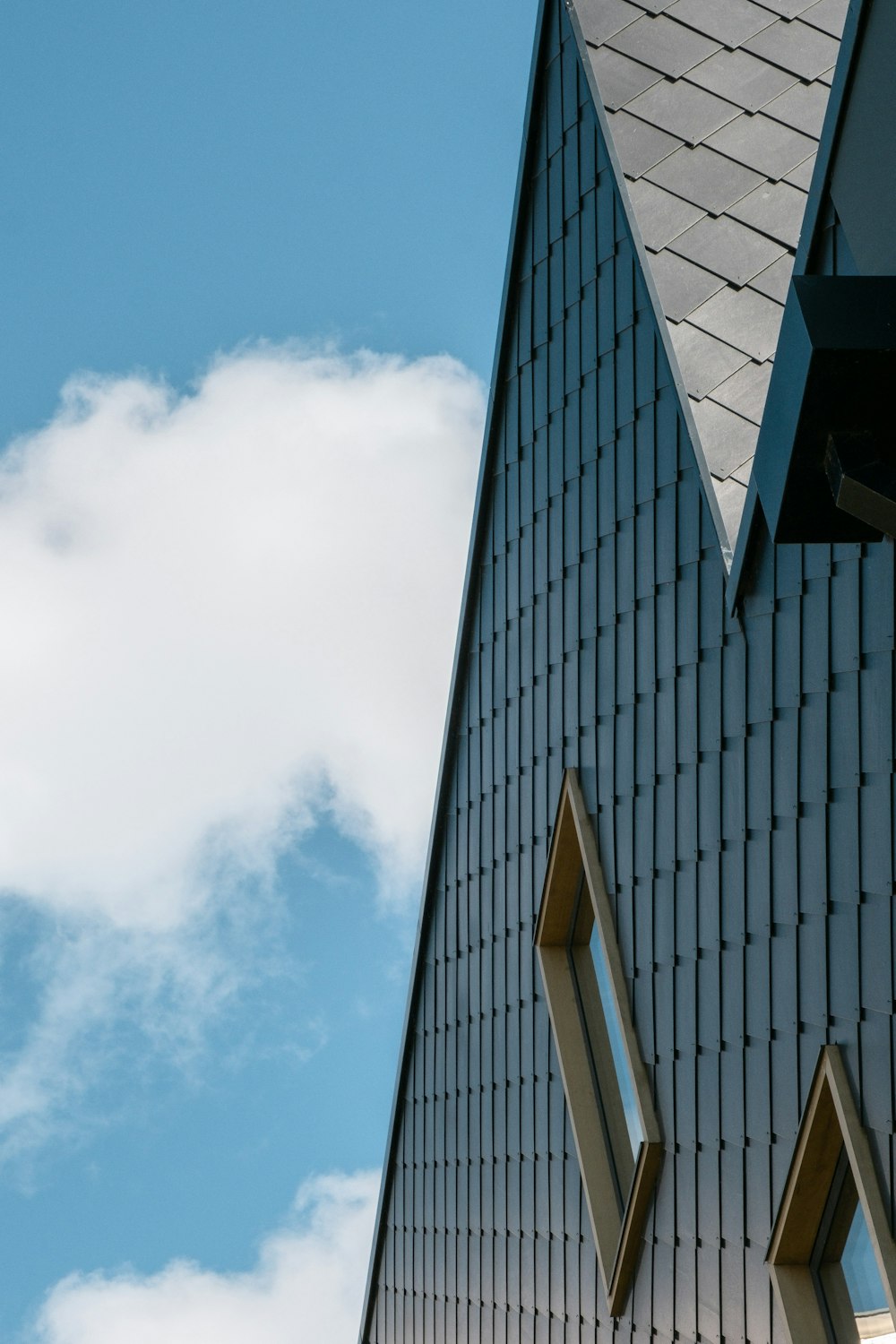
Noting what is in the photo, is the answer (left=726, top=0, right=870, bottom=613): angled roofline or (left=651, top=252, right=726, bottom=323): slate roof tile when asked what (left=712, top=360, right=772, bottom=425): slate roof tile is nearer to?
(left=651, top=252, right=726, bottom=323): slate roof tile

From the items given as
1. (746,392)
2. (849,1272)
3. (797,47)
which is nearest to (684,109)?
(797,47)

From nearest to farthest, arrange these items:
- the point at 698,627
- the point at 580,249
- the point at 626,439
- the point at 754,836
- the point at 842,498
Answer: the point at 842,498 → the point at 754,836 → the point at 698,627 → the point at 626,439 → the point at 580,249

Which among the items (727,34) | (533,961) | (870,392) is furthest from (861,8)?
(533,961)

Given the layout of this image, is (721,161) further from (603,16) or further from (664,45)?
(603,16)

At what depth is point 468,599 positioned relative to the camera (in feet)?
32.7

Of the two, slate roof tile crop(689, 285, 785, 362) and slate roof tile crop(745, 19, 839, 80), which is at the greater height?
slate roof tile crop(745, 19, 839, 80)

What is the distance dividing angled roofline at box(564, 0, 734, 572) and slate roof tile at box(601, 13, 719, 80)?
0.29 metres

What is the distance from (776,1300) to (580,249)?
590cm

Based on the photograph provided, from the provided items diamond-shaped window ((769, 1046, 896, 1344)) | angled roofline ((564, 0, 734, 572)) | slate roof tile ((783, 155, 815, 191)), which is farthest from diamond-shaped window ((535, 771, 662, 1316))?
slate roof tile ((783, 155, 815, 191))

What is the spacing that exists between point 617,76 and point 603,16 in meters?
0.70

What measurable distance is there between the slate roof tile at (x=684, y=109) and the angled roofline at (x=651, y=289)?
29 cm

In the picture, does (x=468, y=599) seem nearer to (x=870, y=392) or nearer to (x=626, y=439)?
(x=626, y=439)

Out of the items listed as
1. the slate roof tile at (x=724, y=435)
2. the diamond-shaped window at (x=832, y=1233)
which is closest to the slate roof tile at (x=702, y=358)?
the slate roof tile at (x=724, y=435)

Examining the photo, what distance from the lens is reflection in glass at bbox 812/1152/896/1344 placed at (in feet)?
16.0
